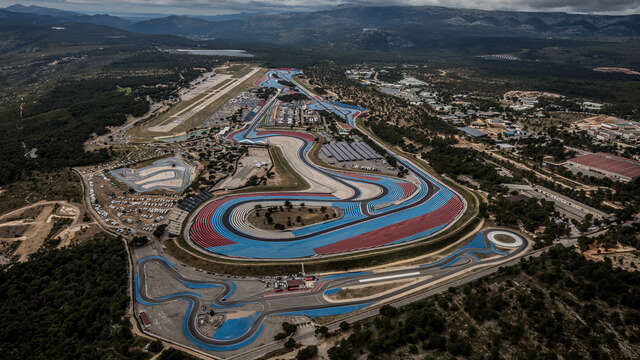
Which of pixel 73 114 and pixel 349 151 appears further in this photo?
pixel 73 114

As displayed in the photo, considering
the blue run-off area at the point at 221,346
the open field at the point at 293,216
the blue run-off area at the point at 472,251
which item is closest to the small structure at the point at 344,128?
the open field at the point at 293,216

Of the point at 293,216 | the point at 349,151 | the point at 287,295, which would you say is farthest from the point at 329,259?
the point at 349,151

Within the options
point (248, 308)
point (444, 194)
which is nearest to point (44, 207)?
Result: point (248, 308)

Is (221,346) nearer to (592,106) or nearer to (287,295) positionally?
(287,295)

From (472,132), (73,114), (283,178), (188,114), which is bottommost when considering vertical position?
(283,178)

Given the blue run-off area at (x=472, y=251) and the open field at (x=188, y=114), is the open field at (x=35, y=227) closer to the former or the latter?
the open field at (x=188, y=114)

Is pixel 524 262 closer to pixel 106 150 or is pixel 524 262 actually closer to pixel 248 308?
pixel 248 308
